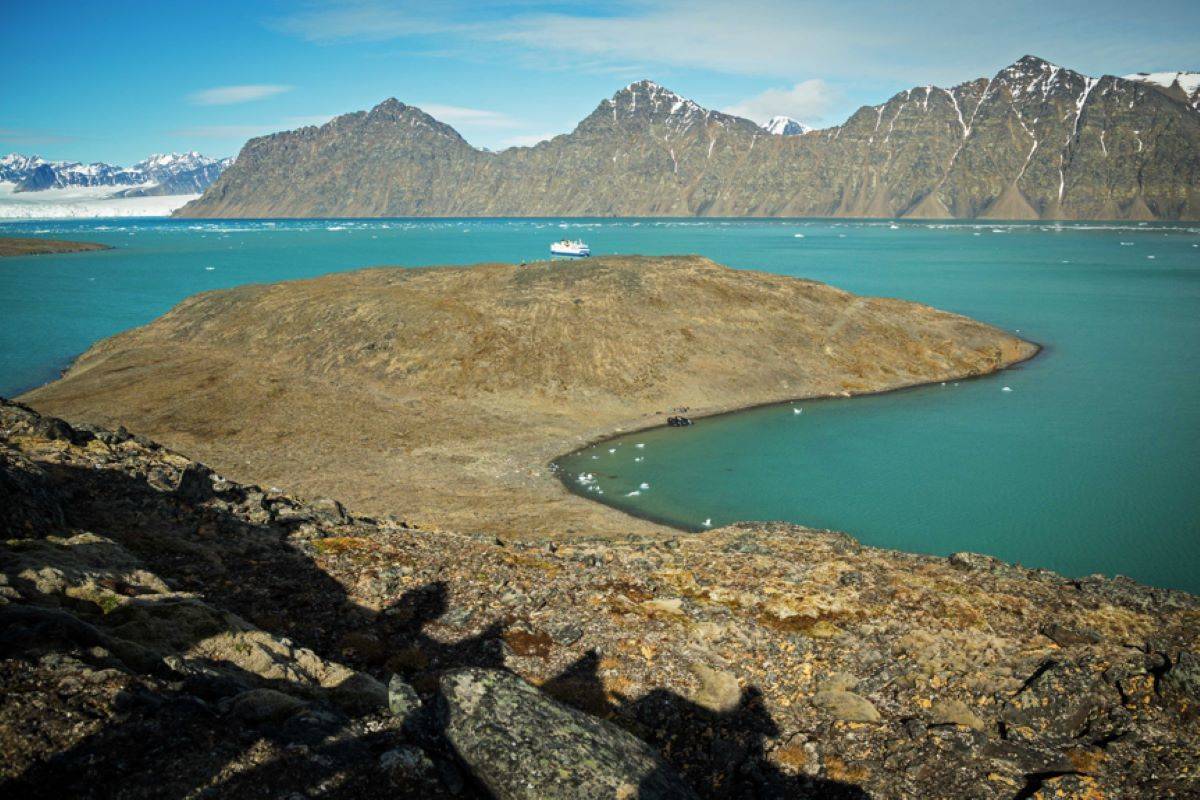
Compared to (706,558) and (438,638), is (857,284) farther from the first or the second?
(438,638)

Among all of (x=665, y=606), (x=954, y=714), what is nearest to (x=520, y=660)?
(x=665, y=606)

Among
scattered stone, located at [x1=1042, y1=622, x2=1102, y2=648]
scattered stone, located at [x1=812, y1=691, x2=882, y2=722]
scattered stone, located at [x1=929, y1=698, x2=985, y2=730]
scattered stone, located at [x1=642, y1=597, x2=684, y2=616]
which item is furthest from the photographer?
scattered stone, located at [x1=642, y1=597, x2=684, y2=616]

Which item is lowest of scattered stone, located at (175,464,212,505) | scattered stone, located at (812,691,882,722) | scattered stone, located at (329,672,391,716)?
scattered stone, located at (812,691,882,722)

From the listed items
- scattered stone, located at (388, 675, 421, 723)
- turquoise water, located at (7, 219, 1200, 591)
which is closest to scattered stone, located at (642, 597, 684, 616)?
scattered stone, located at (388, 675, 421, 723)

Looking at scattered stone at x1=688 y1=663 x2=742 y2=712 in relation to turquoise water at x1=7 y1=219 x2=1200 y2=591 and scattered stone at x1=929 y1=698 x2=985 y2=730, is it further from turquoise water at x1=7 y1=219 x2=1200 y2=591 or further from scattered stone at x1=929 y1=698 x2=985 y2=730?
turquoise water at x1=7 y1=219 x2=1200 y2=591

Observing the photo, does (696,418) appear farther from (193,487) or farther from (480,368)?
(193,487)

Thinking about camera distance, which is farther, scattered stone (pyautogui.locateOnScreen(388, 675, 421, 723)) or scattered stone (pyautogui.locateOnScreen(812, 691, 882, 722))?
scattered stone (pyautogui.locateOnScreen(812, 691, 882, 722))

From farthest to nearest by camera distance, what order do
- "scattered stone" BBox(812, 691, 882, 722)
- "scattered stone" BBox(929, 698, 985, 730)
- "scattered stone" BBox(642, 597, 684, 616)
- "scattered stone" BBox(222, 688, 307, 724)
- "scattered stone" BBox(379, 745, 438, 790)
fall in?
"scattered stone" BBox(642, 597, 684, 616) < "scattered stone" BBox(812, 691, 882, 722) < "scattered stone" BBox(929, 698, 985, 730) < "scattered stone" BBox(222, 688, 307, 724) < "scattered stone" BBox(379, 745, 438, 790)

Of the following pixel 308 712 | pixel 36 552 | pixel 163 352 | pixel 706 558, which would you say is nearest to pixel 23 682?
pixel 308 712
